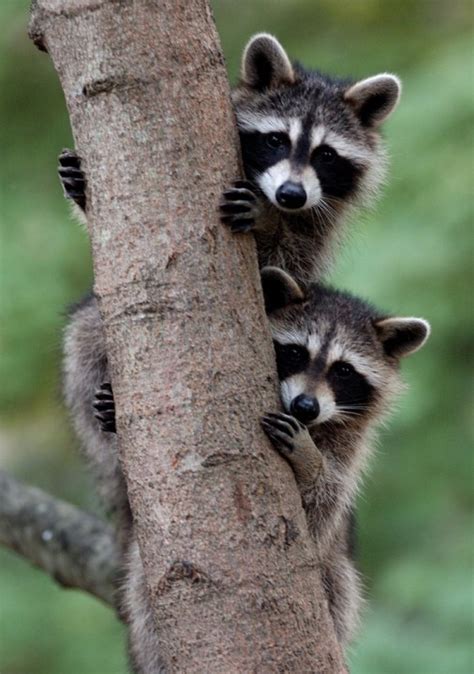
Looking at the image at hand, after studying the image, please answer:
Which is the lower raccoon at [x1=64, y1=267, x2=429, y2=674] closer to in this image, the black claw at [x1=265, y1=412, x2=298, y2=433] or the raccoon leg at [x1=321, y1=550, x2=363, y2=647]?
the raccoon leg at [x1=321, y1=550, x2=363, y2=647]

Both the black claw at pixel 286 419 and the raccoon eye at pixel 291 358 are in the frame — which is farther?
the raccoon eye at pixel 291 358

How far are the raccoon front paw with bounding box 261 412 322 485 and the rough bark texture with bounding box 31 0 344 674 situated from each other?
0.14ft

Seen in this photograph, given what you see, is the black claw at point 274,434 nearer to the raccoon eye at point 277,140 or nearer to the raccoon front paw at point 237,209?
the raccoon front paw at point 237,209

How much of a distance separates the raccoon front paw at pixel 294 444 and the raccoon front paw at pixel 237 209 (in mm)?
416

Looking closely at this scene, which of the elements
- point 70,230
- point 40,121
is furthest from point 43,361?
point 40,121

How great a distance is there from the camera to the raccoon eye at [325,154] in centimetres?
405

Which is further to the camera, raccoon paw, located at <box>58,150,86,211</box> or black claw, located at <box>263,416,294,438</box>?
raccoon paw, located at <box>58,150,86,211</box>

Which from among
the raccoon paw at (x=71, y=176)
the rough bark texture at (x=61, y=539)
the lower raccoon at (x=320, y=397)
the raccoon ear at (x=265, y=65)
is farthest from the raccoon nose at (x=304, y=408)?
the rough bark texture at (x=61, y=539)

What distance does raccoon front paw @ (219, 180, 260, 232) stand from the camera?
101 inches

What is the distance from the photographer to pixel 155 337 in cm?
253

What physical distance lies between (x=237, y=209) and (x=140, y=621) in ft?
5.31

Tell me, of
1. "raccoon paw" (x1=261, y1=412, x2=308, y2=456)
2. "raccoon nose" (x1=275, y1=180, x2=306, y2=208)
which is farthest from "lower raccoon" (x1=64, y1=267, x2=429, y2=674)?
"raccoon paw" (x1=261, y1=412, x2=308, y2=456)

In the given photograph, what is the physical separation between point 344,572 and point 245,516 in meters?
1.66

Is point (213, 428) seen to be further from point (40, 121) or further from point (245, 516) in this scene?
point (40, 121)
